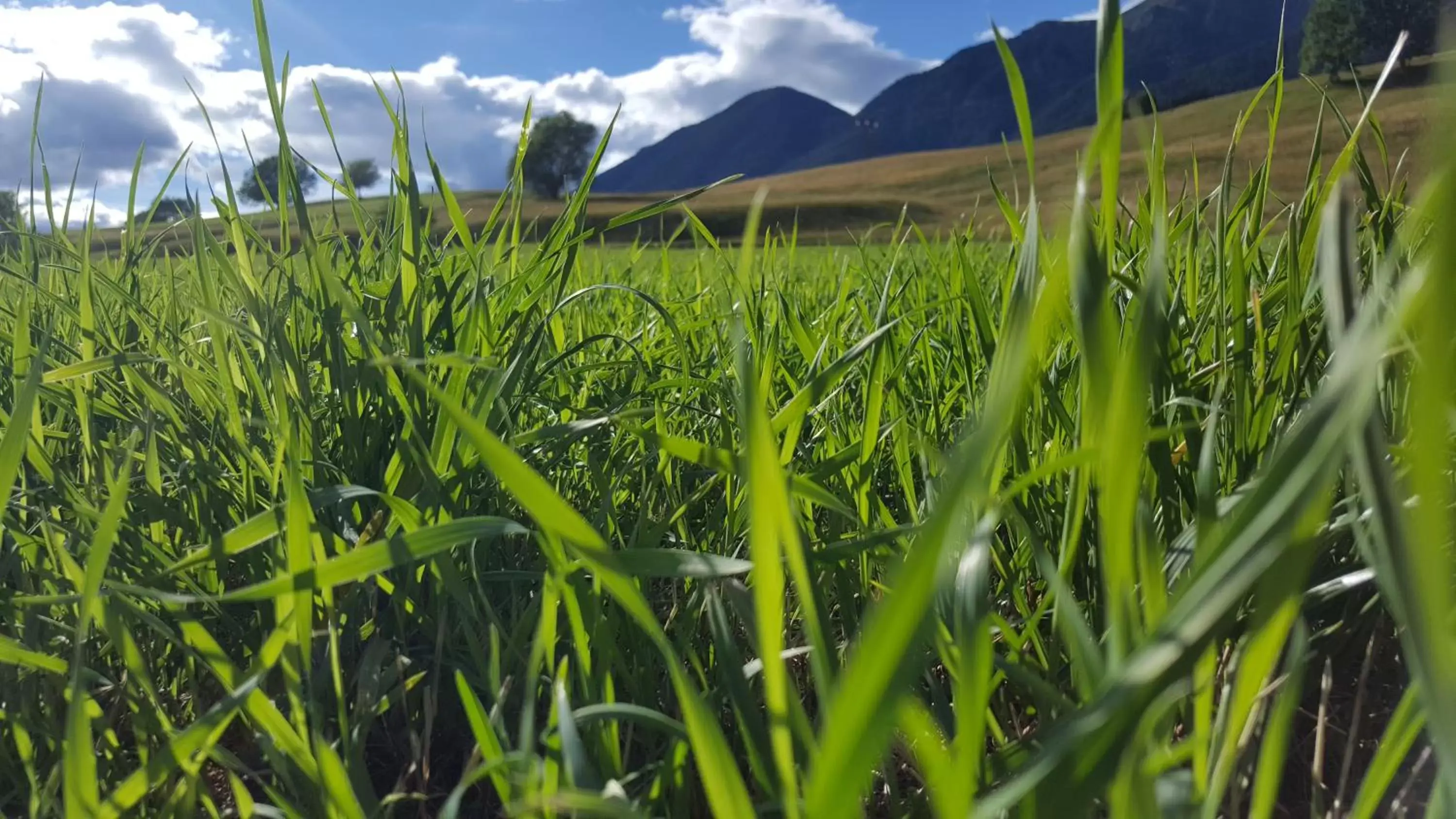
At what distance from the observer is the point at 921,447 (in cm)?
43

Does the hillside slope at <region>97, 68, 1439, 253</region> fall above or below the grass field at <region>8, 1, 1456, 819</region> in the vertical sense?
above

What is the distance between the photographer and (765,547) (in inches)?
9.2

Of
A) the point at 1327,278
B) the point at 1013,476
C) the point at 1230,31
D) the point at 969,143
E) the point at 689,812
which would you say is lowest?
the point at 689,812

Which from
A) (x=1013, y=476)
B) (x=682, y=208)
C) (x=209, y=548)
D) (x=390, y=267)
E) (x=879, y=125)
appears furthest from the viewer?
(x=879, y=125)

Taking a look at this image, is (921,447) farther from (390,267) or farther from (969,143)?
(969,143)

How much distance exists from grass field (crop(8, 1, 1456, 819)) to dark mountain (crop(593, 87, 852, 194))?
151133 mm

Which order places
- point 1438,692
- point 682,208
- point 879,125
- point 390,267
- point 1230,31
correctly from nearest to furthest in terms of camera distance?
1. point 1438,692
2. point 682,208
3. point 390,267
4. point 1230,31
5. point 879,125

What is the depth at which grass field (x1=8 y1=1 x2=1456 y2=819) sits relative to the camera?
0.72ft

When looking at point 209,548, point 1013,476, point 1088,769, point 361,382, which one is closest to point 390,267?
point 361,382

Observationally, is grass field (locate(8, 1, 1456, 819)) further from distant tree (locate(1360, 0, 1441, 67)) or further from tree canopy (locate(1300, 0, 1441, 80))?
tree canopy (locate(1300, 0, 1441, 80))

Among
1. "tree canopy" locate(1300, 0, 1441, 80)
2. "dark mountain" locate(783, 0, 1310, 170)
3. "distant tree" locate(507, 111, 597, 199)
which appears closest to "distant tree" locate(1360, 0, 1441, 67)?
"tree canopy" locate(1300, 0, 1441, 80)

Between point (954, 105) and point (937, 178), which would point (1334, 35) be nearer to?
point (937, 178)

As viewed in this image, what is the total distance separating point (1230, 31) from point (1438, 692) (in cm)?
15854

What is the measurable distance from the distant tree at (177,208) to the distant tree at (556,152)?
41.3 m
